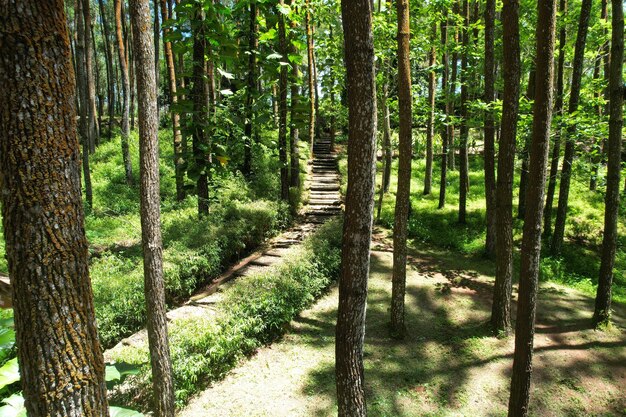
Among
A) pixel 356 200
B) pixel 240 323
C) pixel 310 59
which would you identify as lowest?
pixel 240 323

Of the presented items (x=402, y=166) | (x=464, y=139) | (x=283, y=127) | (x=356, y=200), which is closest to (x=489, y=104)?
(x=464, y=139)

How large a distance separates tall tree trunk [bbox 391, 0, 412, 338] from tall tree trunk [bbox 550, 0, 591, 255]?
162 inches

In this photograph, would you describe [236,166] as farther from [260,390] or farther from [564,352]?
[564,352]

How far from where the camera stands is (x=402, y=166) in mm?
6996

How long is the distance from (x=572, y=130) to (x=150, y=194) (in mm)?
10312

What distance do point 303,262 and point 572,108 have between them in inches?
317

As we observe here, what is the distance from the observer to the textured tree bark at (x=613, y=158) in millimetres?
6820

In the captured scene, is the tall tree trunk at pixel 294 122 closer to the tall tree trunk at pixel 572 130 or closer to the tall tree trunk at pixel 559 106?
the tall tree trunk at pixel 559 106

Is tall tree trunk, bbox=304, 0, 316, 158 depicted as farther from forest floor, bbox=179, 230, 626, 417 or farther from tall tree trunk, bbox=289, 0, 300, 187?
forest floor, bbox=179, 230, 626, 417

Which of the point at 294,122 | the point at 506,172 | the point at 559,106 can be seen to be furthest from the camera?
the point at 559,106

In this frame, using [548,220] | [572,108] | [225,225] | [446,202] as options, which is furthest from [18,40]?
[446,202]

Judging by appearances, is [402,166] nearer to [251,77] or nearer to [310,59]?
[251,77]

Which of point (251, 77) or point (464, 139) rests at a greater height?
point (251, 77)

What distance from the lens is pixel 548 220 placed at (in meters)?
12.7
